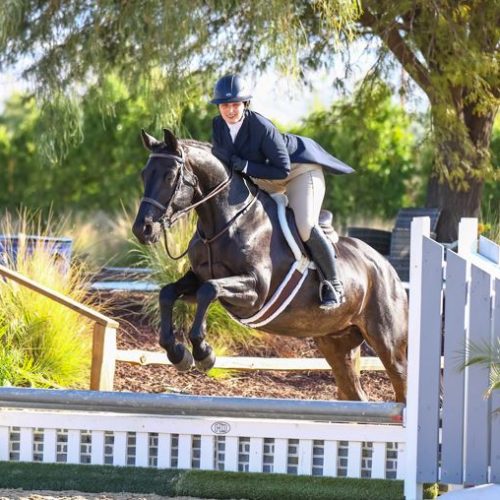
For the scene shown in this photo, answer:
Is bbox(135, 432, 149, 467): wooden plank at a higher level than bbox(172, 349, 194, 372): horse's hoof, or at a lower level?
lower

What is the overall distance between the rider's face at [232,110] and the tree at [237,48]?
4.53m

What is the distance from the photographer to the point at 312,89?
1370 centimetres

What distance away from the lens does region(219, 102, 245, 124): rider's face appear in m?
6.73

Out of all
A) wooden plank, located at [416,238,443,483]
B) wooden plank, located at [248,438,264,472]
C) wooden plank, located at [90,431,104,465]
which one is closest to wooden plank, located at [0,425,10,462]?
wooden plank, located at [90,431,104,465]

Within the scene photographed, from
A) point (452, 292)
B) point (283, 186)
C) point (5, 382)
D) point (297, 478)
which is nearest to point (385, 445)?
point (297, 478)

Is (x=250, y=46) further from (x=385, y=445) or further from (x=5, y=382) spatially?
(x=385, y=445)

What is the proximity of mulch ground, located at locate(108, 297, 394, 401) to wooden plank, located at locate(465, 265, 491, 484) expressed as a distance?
3.24 metres

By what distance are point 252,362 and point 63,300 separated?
5.97 ft

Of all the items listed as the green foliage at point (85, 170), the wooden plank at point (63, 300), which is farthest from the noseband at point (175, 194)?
the green foliage at point (85, 170)

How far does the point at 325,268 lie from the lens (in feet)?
23.0

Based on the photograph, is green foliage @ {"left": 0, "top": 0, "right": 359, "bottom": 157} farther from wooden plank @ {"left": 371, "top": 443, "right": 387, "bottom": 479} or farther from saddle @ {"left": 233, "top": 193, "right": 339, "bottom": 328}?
wooden plank @ {"left": 371, "top": 443, "right": 387, "bottom": 479}

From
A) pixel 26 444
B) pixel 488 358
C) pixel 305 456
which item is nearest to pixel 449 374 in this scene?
pixel 488 358

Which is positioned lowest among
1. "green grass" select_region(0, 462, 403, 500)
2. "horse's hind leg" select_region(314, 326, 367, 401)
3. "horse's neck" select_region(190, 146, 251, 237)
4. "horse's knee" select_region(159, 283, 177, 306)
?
"green grass" select_region(0, 462, 403, 500)

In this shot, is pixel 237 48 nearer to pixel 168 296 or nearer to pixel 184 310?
pixel 184 310
